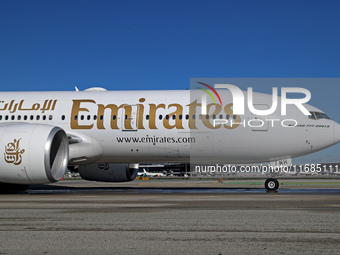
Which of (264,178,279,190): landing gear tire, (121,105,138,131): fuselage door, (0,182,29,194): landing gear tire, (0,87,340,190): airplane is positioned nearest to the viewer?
(0,87,340,190): airplane

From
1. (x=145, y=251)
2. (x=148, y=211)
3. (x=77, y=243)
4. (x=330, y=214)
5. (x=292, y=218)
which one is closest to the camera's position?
(x=145, y=251)

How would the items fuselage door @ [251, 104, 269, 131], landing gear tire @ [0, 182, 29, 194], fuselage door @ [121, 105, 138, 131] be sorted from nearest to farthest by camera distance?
fuselage door @ [251, 104, 269, 131], fuselage door @ [121, 105, 138, 131], landing gear tire @ [0, 182, 29, 194]

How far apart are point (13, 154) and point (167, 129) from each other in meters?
6.21

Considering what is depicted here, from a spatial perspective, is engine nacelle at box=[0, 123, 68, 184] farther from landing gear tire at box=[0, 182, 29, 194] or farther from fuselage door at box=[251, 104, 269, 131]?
fuselage door at box=[251, 104, 269, 131]

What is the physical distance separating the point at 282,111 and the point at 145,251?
45.6ft

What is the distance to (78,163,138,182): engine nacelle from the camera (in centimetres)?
2097

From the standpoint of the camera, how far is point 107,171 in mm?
20984

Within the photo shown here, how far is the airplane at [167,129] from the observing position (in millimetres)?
17797

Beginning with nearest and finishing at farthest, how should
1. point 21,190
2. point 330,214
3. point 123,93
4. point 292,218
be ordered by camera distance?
Answer: 1. point 292,218
2. point 330,214
3. point 123,93
4. point 21,190

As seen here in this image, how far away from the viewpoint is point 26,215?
29.8ft

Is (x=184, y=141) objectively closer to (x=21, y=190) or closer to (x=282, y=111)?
(x=282, y=111)

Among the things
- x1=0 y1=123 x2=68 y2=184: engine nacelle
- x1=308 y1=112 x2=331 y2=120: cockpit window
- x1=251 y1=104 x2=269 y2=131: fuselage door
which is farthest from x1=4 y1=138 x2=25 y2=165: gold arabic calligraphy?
x1=308 y1=112 x2=331 y2=120: cockpit window

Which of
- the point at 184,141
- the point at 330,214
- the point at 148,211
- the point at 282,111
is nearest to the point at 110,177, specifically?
the point at 184,141

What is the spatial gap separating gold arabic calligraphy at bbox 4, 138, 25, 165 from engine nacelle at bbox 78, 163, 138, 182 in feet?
18.3
